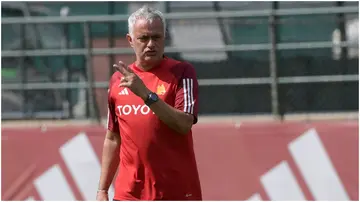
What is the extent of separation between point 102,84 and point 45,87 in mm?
611

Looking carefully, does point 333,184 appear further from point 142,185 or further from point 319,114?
point 142,185

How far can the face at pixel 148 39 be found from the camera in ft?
11.1

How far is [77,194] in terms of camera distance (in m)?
7.19

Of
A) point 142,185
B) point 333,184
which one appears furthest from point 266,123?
point 142,185

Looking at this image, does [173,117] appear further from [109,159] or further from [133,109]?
[109,159]

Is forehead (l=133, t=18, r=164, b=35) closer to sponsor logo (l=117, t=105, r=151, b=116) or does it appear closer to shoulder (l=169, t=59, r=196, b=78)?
shoulder (l=169, t=59, r=196, b=78)

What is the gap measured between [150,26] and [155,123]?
0.42 metres

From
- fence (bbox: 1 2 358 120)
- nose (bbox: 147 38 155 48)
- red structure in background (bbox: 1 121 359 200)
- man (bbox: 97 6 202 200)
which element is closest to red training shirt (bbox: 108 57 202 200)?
man (bbox: 97 6 202 200)

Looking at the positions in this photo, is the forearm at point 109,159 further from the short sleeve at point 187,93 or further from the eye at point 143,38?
the eye at point 143,38

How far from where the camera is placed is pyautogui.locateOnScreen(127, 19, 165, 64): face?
133 inches

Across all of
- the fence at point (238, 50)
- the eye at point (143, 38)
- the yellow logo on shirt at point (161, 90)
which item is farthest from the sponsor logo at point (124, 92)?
the fence at point (238, 50)

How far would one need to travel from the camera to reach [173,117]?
3.31m

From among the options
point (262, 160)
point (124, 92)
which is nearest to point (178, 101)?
point (124, 92)

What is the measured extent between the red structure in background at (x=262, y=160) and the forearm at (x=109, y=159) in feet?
10.7
